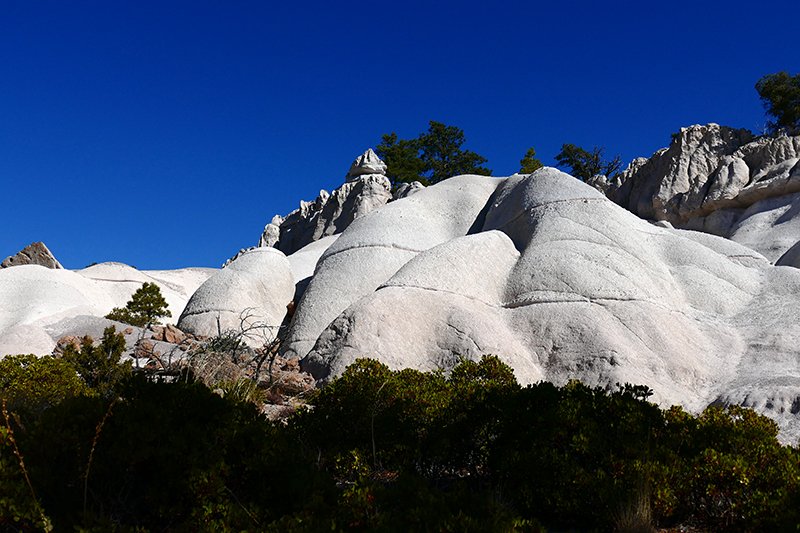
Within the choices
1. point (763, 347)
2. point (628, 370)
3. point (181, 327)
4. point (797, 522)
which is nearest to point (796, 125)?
point (763, 347)

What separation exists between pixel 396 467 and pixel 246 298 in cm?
1222

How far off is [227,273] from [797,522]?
16219 millimetres

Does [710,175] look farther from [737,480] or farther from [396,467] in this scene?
[396,467]

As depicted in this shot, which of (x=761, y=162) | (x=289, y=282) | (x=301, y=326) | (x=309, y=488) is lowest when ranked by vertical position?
(x=309, y=488)

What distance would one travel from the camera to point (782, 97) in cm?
3959

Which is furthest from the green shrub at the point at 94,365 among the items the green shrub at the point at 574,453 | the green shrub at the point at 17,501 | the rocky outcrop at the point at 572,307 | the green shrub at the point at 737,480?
the green shrub at the point at 737,480

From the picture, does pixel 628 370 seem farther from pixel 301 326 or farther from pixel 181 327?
pixel 181 327

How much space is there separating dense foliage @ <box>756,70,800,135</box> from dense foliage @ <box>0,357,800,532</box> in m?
41.2

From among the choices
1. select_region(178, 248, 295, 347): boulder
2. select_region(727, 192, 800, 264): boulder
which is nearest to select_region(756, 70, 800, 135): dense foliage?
select_region(727, 192, 800, 264): boulder

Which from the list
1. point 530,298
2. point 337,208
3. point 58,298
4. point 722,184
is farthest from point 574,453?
point 337,208

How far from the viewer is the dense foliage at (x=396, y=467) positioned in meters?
3.73

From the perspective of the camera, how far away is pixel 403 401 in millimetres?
6598

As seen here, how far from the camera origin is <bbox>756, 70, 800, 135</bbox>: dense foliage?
39053 millimetres

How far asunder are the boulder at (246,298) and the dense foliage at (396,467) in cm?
1018
